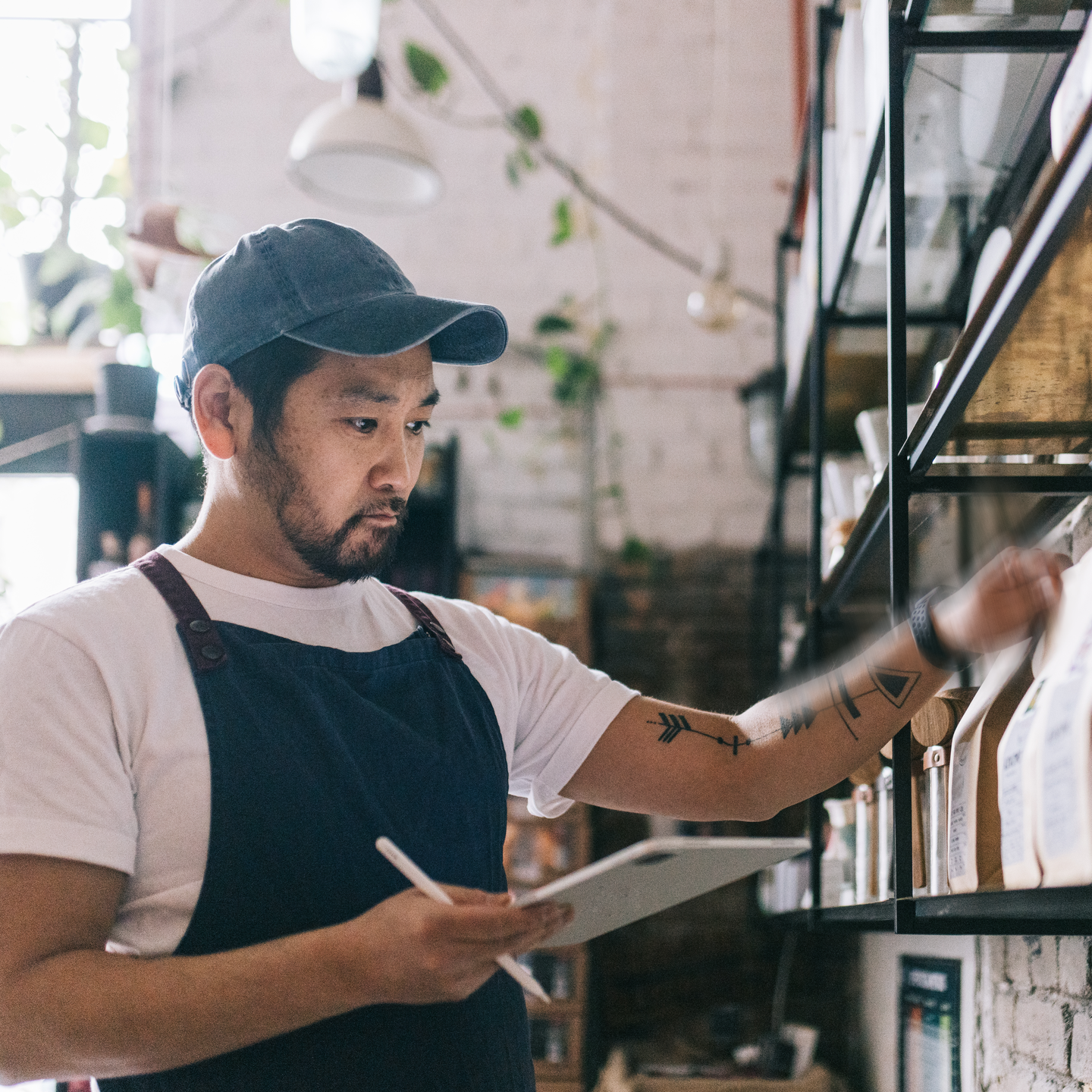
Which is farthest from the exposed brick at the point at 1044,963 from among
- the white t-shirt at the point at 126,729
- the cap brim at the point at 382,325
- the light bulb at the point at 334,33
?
the light bulb at the point at 334,33

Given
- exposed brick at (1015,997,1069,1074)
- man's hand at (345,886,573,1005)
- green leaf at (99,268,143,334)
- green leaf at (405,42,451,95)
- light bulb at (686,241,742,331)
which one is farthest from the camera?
green leaf at (99,268,143,334)

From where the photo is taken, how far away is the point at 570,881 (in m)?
0.85

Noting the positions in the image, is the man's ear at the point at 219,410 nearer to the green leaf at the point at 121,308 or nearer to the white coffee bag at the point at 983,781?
the white coffee bag at the point at 983,781

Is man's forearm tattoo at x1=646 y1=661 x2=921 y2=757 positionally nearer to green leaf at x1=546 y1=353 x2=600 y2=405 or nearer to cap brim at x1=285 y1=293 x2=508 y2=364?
cap brim at x1=285 y1=293 x2=508 y2=364

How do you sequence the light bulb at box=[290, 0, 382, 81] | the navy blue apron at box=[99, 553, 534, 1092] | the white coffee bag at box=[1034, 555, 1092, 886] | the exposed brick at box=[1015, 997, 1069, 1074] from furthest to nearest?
the light bulb at box=[290, 0, 382, 81] < the exposed brick at box=[1015, 997, 1069, 1074] < the navy blue apron at box=[99, 553, 534, 1092] < the white coffee bag at box=[1034, 555, 1092, 886]

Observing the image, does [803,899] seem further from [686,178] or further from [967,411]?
[686,178]

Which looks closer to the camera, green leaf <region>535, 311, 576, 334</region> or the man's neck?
the man's neck

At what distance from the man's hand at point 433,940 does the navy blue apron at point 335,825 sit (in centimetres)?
18

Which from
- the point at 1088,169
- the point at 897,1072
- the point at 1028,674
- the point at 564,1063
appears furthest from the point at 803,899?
the point at 1088,169

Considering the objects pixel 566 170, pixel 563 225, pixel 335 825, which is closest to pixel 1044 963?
pixel 335 825

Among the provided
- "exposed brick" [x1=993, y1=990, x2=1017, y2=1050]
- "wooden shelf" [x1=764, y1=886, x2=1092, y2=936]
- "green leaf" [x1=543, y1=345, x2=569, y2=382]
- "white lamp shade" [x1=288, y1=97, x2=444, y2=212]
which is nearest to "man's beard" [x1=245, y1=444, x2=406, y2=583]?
"wooden shelf" [x1=764, y1=886, x2=1092, y2=936]

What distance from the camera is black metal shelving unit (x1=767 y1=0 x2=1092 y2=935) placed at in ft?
2.83

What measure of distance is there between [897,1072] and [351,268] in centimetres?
225

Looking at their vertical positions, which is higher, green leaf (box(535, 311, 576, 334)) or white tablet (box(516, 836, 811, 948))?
green leaf (box(535, 311, 576, 334))
